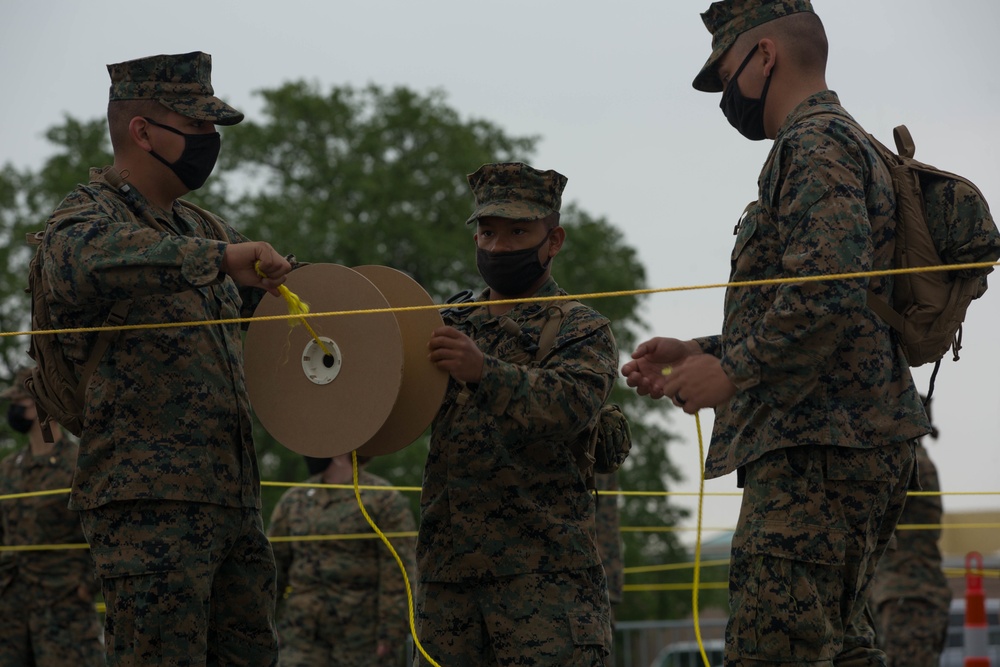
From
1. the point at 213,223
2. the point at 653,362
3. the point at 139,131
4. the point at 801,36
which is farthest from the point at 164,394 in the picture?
the point at 801,36

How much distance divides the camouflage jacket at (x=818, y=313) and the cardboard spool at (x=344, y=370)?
1.23 meters

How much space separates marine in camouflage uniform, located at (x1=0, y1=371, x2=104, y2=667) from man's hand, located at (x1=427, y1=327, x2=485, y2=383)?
6011mm

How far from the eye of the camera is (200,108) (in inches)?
206

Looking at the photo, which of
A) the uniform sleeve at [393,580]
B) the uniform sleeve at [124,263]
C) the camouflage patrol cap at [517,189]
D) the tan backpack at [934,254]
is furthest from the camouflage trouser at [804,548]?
the uniform sleeve at [393,580]

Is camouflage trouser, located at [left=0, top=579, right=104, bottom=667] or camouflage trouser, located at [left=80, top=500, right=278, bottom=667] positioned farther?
camouflage trouser, located at [left=0, top=579, right=104, bottom=667]

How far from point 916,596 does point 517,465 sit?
268 inches

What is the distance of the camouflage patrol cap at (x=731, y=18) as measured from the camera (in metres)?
4.83

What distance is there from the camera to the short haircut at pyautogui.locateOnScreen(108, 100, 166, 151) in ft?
17.2

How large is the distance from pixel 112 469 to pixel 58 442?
20.7 ft

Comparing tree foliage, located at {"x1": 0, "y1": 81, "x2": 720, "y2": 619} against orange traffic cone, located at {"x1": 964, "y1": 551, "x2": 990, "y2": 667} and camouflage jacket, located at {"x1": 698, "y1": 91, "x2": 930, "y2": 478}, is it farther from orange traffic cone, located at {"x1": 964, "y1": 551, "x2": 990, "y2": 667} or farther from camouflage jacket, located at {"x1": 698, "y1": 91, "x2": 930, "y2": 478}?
camouflage jacket, located at {"x1": 698, "y1": 91, "x2": 930, "y2": 478}

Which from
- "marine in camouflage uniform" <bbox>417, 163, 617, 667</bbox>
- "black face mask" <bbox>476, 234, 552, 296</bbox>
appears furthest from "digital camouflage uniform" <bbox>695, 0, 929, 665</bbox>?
"black face mask" <bbox>476, 234, 552, 296</bbox>

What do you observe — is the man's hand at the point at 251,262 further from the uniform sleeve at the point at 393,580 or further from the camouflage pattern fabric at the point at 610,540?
the uniform sleeve at the point at 393,580

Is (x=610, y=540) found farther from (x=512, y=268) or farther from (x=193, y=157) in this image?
(x=193, y=157)

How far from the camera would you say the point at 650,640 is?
15711 millimetres
